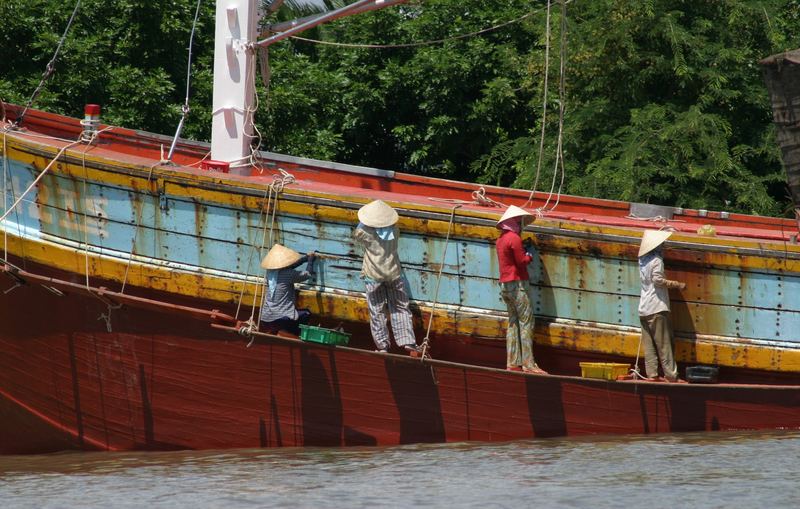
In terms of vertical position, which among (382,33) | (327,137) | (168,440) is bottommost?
(168,440)

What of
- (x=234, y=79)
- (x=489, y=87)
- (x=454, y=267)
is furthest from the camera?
(x=489, y=87)

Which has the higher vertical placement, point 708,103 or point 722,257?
point 708,103

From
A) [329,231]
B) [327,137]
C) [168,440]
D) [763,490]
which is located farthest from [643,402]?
[327,137]

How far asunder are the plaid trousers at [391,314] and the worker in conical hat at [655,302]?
5.14 feet

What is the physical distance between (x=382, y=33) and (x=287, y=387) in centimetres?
780

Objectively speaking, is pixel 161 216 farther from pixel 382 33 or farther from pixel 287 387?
pixel 382 33

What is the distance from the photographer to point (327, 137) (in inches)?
580

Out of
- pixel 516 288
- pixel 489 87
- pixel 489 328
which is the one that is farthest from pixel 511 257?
pixel 489 87

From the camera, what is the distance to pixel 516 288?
8.34 metres

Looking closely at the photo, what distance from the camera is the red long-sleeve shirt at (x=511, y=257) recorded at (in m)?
8.22

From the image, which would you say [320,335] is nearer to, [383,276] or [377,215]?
[383,276]

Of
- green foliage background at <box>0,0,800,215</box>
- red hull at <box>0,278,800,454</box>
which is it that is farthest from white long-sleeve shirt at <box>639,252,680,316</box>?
green foliage background at <box>0,0,800,215</box>

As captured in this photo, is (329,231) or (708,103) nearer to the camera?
(329,231)

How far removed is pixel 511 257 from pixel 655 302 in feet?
3.27
